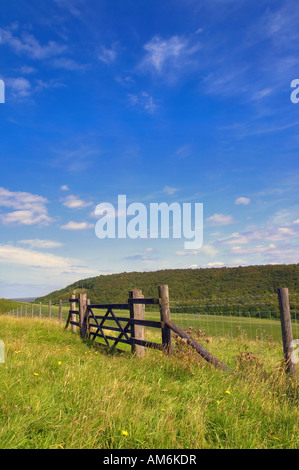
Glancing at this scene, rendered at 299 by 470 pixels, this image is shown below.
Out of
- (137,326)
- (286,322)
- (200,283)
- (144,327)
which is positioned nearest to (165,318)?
(137,326)

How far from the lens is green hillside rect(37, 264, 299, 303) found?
5384cm

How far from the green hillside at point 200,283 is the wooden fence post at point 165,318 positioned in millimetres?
42897

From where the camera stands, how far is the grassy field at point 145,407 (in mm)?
3396

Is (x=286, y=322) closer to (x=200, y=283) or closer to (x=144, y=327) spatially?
(x=144, y=327)

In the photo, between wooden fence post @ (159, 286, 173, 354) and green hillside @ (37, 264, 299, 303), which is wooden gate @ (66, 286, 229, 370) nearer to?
wooden fence post @ (159, 286, 173, 354)

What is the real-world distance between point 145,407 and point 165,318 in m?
3.33

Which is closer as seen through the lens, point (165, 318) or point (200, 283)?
point (165, 318)

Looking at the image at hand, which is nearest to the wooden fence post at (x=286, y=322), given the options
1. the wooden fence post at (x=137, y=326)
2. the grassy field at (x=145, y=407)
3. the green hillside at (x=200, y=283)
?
the grassy field at (x=145, y=407)

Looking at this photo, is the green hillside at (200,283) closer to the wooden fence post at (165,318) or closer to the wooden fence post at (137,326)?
the wooden fence post at (137,326)

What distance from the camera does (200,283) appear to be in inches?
2340

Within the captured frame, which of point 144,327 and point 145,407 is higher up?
point 144,327

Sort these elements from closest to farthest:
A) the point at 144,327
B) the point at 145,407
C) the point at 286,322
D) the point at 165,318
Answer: the point at 145,407
the point at 286,322
the point at 165,318
the point at 144,327

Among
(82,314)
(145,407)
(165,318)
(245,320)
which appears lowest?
(245,320)
